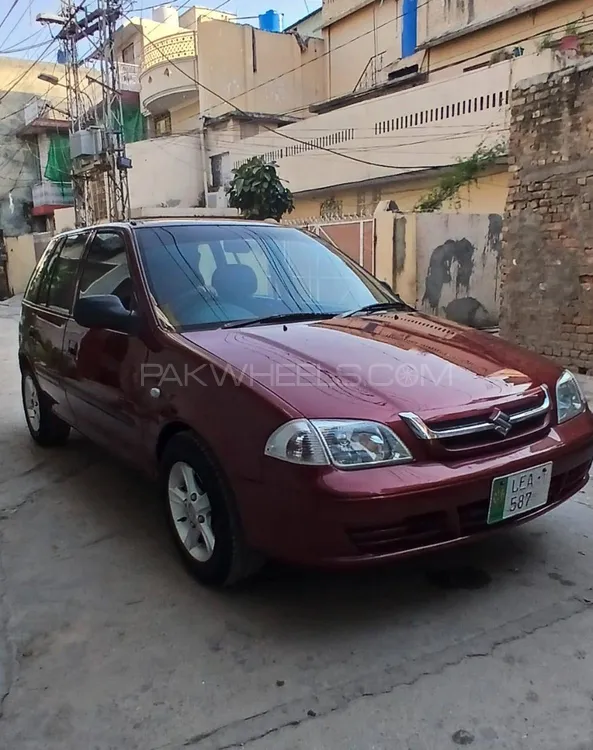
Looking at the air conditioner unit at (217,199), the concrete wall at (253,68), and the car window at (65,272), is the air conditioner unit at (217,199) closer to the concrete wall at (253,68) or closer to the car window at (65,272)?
the concrete wall at (253,68)

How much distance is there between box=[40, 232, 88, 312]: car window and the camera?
434 centimetres

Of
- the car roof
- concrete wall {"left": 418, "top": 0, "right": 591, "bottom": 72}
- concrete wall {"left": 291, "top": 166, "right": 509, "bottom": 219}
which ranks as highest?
concrete wall {"left": 418, "top": 0, "right": 591, "bottom": 72}

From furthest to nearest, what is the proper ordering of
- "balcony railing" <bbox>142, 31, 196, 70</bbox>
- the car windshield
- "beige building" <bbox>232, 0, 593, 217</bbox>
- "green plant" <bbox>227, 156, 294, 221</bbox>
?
"balcony railing" <bbox>142, 31, 196, 70</bbox> → "green plant" <bbox>227, 156, 294, 221</bbox> → "beige building" <bbox>232, 0, 593, 217</bbox> → the car windshield

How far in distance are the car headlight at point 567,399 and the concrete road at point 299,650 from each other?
726 mm

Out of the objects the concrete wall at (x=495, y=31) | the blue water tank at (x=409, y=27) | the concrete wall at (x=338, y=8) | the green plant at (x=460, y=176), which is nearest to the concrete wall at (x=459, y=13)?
the concrete wall at (x=495, y=31)

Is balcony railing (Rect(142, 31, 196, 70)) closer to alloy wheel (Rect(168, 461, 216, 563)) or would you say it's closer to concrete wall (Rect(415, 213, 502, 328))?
concrete wall (Rect(415, 213, 502, 328))

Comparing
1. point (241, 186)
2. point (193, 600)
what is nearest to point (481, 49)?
point (241, 186)

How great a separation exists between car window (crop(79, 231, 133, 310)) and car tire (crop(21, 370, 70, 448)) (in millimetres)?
1235

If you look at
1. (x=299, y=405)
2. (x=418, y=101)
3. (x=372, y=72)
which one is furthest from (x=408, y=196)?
(x=299, y=405)

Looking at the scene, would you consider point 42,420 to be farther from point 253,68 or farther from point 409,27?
point 253,68

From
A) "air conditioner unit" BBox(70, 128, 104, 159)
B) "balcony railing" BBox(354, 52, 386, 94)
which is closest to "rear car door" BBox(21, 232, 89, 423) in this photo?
"air conditioner unit" BBox(70, 128, 104, 159)

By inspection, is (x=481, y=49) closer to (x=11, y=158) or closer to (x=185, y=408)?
(x=185, y=408)

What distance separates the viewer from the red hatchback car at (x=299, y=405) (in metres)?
2.40

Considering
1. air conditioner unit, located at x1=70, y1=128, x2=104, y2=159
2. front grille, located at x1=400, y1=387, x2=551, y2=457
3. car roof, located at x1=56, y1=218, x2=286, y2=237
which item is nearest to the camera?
front grille, located at x1=400, y1=387, x2=551, y2=457
